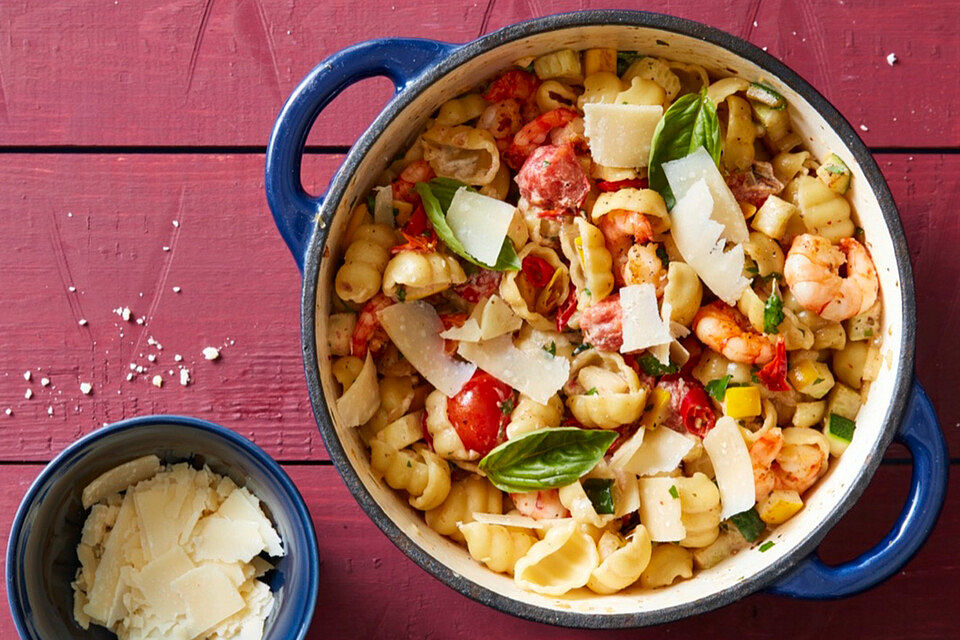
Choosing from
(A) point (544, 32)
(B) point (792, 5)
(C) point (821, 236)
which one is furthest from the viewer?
(B) point (792, 5)

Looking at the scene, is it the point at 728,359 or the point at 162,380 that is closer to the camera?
the point at 728,359

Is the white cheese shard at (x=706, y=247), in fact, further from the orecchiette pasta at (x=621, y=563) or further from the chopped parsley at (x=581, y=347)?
the orecchiette pasta at (x=621, y=563)

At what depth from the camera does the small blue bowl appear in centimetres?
174

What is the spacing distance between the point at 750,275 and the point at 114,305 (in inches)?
49.3

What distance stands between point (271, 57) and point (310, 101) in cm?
48

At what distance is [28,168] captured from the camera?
203 cm

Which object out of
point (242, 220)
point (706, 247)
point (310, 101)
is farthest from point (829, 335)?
point (242, 220)

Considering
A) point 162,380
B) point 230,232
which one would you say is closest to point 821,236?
point 230,232

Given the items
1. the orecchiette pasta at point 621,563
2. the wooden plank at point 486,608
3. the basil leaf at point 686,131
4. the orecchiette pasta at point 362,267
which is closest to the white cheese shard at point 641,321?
the basil leaf at point 686,131

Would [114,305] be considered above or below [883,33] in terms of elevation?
below

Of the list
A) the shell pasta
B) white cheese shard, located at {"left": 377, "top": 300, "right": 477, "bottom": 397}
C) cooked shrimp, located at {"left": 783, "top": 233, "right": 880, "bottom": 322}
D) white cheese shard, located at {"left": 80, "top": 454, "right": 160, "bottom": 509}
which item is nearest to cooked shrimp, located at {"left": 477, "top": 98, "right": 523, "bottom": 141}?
the shell pasta

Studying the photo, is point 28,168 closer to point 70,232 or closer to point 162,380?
point 70,232

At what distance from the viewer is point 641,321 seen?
1.72m

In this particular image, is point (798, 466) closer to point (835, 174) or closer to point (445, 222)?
point (835, 174)
